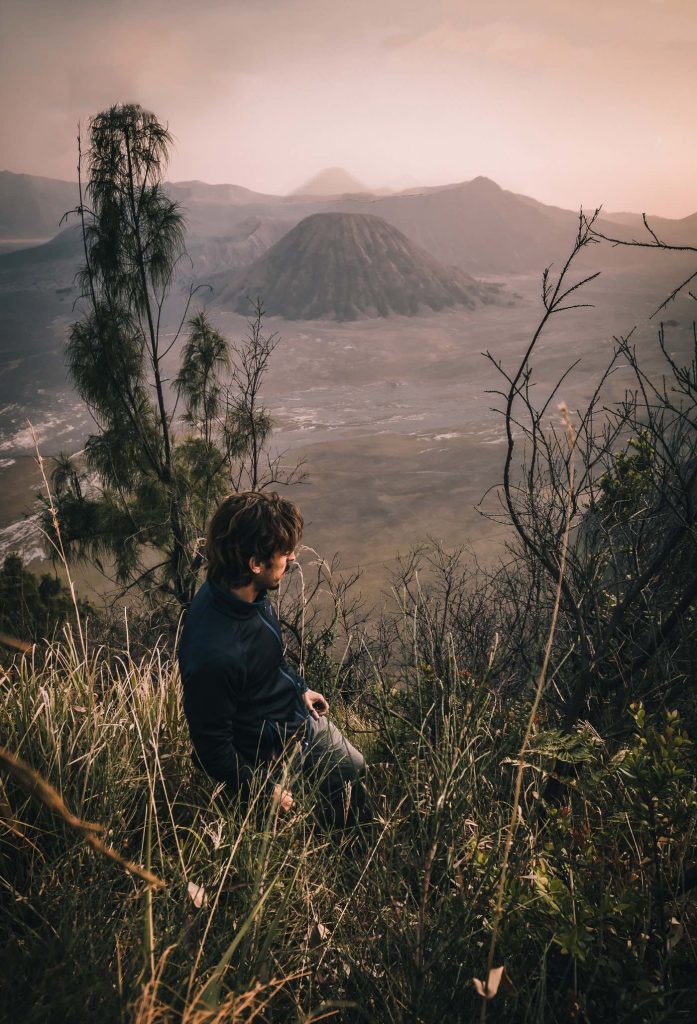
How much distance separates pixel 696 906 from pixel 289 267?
357ft

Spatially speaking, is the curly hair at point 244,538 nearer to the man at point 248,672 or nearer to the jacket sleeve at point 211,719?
the man at point 248,672

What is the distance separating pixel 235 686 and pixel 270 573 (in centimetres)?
27

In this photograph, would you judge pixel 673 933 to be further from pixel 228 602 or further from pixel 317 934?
pixel 228 602

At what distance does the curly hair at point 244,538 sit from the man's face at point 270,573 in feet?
0.04

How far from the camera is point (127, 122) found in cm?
798

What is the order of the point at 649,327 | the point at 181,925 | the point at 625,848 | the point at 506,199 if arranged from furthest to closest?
the point at 506,199 < the point at 649,327 < the point at 625,848 < the point at 181,925

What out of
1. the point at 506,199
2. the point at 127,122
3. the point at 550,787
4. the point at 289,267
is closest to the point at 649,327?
the point at 289,267

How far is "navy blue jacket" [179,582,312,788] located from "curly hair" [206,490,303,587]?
5cm

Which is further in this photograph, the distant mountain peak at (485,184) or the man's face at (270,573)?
the distant mountain peak at (485,184)

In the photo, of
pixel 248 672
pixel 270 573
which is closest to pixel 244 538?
pixel 270 573

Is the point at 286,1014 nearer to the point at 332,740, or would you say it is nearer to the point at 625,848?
the point at 332,740

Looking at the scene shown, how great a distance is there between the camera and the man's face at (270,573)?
4.77 ft

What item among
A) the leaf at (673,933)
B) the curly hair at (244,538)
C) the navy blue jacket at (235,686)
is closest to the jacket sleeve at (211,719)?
the navy blue jacket at (235,686)

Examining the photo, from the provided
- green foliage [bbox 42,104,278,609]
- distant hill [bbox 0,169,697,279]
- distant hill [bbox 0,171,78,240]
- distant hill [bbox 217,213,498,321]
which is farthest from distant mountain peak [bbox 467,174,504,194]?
green foliage [bbox 42,104,278,609]
